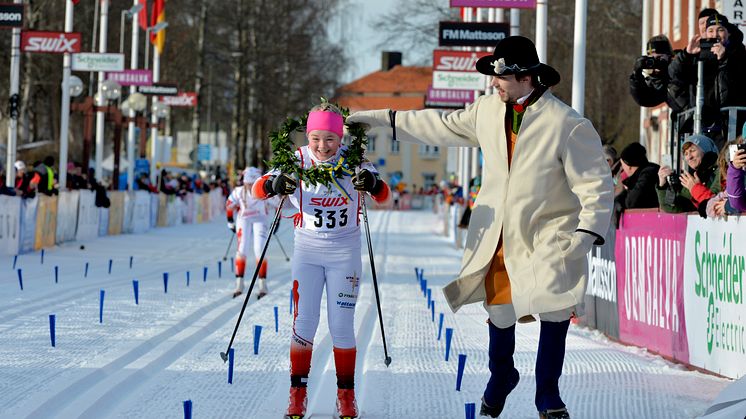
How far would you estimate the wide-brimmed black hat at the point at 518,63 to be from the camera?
662 cm

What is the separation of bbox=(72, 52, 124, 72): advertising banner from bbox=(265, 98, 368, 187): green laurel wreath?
2041cm

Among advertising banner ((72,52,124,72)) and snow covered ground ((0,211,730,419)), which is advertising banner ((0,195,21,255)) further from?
advertising banner ((72,52,124,72))

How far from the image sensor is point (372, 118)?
7.21 m

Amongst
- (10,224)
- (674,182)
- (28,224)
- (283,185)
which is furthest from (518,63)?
(28,224)

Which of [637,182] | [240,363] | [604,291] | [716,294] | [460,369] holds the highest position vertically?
[637,182]

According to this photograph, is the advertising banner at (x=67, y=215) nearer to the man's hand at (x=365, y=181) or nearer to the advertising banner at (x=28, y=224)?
the advertising banner at (x=28, y=224)

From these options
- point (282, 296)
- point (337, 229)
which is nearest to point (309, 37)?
point (282, 296)

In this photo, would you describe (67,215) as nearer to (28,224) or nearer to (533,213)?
(28,224)

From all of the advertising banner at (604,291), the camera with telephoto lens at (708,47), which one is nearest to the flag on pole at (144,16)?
the advertising banner at (604,291)

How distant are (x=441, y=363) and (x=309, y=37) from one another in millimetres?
51524

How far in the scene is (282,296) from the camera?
15.6m

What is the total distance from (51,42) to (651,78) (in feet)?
51.1

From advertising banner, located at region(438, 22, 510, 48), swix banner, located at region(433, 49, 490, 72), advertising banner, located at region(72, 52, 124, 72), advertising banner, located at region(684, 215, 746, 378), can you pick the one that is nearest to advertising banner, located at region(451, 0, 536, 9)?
advertising banner, located at region(438, 22, 510, 48)

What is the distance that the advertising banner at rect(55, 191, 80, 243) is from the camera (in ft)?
78.9
